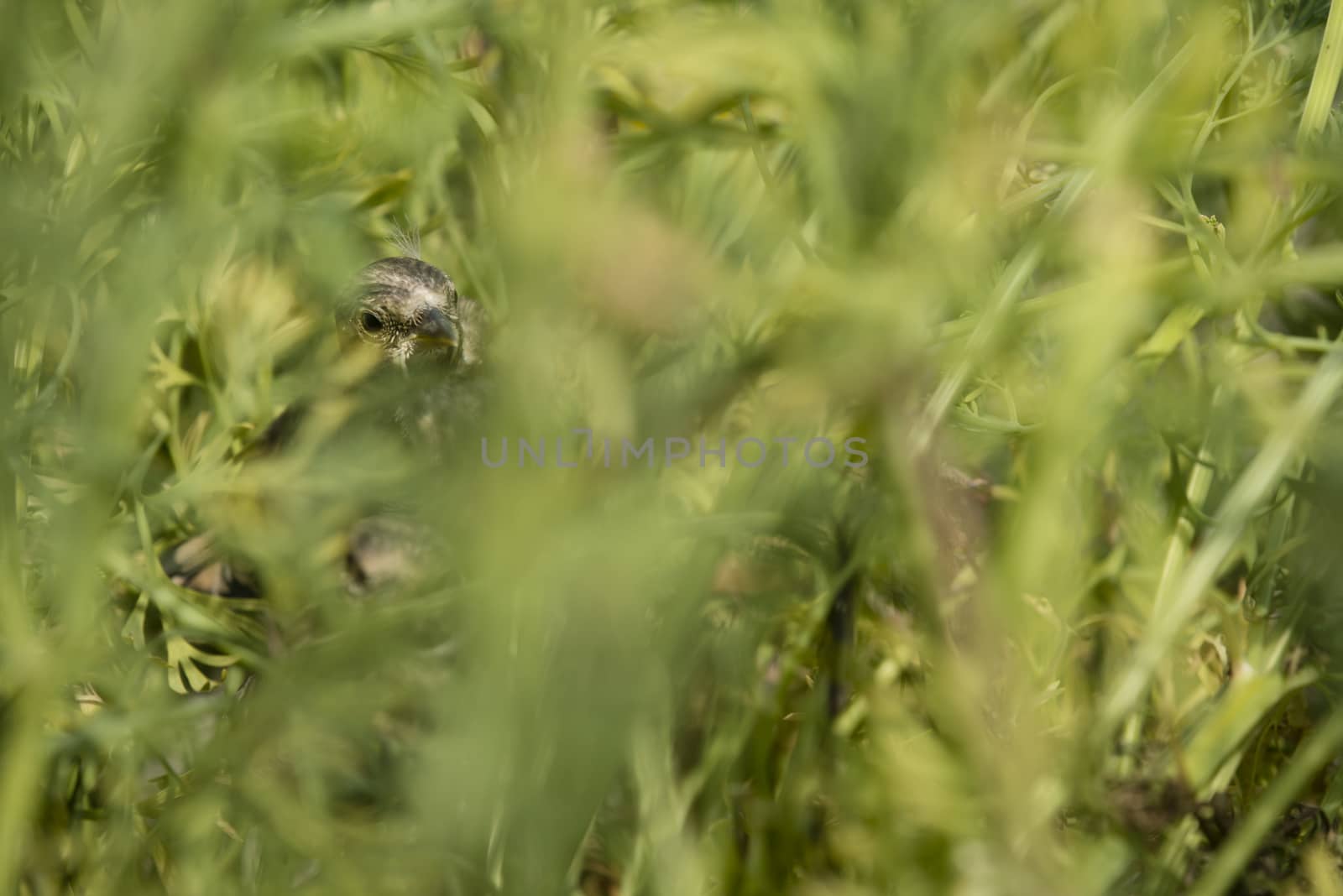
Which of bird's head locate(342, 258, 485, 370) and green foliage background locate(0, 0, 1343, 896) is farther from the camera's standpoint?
bird's head locate(342, 258, 485, 370)

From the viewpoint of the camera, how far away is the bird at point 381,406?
0.79 meters

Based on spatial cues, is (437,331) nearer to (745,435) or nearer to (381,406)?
(381,406)

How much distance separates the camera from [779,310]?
0.65 metres

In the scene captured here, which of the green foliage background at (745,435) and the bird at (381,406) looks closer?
the green foliage background at (745,435)

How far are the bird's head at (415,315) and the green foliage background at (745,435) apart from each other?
2cm

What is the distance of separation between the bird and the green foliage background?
0.02 metres

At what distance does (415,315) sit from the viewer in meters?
0.86

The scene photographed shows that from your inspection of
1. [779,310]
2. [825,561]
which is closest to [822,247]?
[779,310]

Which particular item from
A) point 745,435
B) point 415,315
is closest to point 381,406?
point 415,315

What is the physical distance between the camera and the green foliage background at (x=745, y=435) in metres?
0.54

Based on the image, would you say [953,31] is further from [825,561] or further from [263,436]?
[263,436]

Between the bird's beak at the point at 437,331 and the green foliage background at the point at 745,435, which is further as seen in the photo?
the bird's beak at the point at 437,331

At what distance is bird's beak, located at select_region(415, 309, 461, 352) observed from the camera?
33.9 inches

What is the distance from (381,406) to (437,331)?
9 cm
